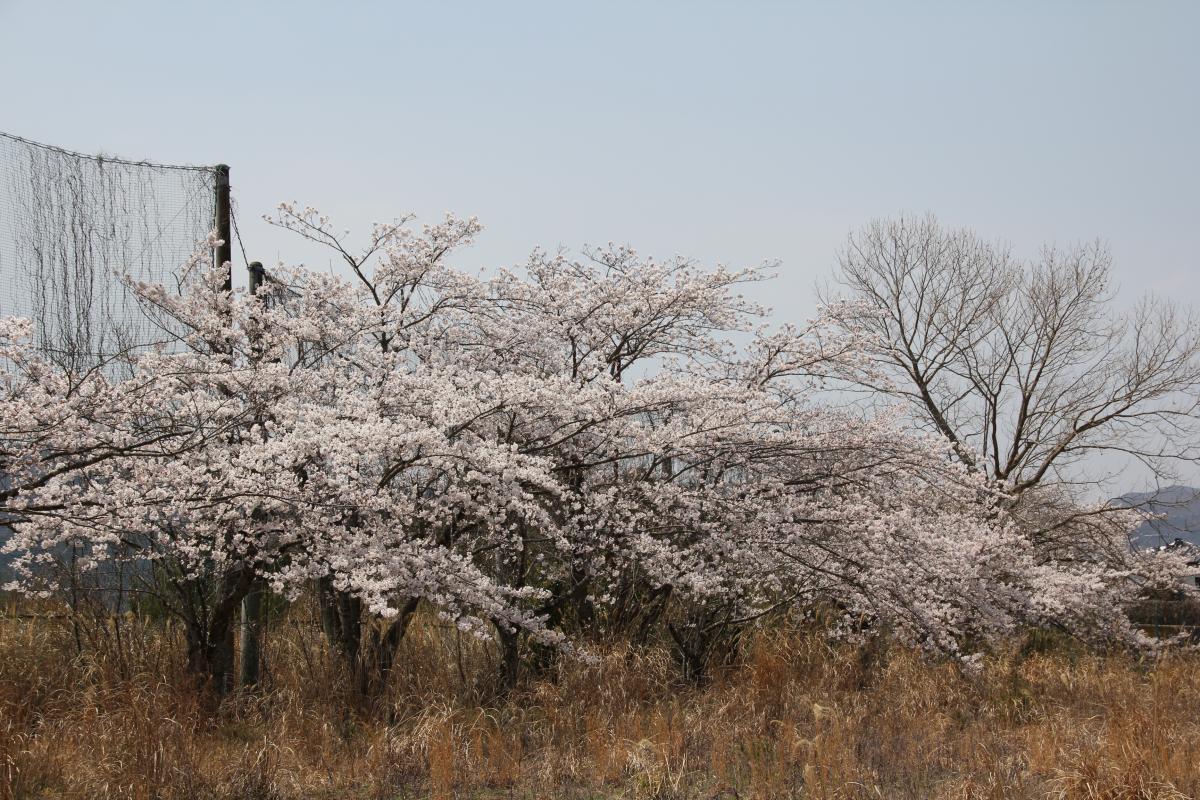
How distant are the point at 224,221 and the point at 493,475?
358cm

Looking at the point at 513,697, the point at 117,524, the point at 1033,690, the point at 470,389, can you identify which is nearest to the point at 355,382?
the point at 470,389

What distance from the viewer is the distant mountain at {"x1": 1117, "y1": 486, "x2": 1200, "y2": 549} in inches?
523

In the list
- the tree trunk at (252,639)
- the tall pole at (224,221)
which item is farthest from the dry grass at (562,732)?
the tall pole at (224,221)

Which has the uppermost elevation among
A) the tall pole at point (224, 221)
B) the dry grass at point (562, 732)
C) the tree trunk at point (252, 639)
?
the tall pole at point (224, 221)

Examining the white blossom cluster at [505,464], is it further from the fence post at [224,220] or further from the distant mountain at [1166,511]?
the distant mountain at [1166,511]

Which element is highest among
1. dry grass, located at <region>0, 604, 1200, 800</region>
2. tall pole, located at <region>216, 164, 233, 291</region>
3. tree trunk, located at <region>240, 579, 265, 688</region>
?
tall pole, located at <region>216, 164, 233, 291</region>

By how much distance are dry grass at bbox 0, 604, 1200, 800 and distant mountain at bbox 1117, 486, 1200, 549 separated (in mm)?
5654

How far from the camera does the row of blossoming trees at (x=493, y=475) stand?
6.27 meters

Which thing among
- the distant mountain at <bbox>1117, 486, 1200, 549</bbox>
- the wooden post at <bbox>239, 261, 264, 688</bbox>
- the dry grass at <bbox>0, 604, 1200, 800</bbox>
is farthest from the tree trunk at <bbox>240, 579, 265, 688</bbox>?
the distant mountain at <bbox>1117, 486, 1200, 549</bbox>

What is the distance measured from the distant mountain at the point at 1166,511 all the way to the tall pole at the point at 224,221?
435 inches

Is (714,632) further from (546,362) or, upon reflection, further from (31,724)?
(31,724)

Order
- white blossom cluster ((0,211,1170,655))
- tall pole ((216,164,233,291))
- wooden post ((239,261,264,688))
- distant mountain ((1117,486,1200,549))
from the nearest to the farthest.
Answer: white blossom cluster ((0,211,1170,655)) < wooden post ((239,261,264,688)) < tall pole ((216,164,233,291)) < distant mountain ((1117,486,1200,549))

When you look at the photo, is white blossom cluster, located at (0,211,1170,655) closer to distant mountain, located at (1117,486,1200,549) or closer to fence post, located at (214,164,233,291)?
fence post, located at (214,164,233,291)

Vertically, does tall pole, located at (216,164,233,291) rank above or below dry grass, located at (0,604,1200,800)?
above
